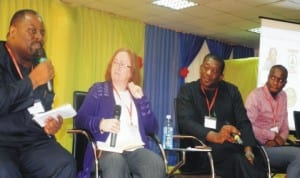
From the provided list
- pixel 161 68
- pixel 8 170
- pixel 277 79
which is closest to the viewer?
pixel 8 170

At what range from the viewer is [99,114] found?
2848 millimetres

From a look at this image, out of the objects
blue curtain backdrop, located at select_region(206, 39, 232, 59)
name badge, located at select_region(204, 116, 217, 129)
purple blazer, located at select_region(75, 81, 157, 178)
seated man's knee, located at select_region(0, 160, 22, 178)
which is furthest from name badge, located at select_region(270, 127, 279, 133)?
blue curtain backdrop, located at select_region(206, 39, 232, 59)

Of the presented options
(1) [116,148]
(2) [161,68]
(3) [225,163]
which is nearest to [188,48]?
(2) [161,68]

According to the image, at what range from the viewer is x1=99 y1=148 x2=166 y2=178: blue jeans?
8.14 feet

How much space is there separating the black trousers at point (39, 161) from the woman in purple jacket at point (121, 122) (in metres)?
0.25

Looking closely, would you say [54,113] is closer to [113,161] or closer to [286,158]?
[113,161]

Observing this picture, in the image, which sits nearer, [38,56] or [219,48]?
[38,56]

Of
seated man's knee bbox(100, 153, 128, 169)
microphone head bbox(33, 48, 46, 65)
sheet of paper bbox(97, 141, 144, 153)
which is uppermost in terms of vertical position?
microphone head bbox(33, 48, 46, 65)

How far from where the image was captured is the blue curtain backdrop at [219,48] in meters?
8.78

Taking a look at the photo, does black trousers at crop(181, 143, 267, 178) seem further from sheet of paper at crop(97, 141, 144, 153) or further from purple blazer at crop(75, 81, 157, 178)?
sheet of paper at crop(97, 141, 144, 153)

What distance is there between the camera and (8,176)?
7.02 feet

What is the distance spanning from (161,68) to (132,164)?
5328mm

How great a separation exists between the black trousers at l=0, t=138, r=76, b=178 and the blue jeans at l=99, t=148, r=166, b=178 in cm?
21

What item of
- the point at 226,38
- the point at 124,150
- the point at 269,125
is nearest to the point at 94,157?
the point at 124,150
